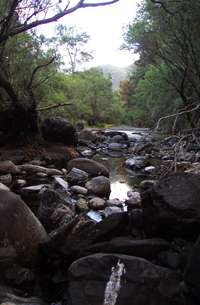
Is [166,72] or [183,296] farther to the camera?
[166,72]

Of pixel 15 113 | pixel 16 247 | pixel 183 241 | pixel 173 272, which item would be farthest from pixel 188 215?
pixel 15 113

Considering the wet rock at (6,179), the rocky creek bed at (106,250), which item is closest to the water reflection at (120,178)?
the rocky creek bed at (106,250)

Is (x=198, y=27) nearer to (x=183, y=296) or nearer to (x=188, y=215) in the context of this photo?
(x=188, y=215)

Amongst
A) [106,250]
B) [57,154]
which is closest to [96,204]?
[106,250]

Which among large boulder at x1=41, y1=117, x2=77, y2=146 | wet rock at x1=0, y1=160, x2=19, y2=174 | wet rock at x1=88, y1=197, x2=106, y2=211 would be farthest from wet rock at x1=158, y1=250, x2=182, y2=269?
large boulder at x1=41, y1=117, x2=77, y2=146

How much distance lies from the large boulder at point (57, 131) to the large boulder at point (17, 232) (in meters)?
10.9

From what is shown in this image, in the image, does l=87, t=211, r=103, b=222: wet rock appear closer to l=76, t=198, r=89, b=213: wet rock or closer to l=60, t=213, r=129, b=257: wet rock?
l=76, t=198, r=89, b=213: wet rock

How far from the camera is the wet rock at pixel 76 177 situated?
1018 cm

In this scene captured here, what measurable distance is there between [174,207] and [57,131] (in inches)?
463

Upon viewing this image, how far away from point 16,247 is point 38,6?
20.8ft

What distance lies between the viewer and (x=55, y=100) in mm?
21594

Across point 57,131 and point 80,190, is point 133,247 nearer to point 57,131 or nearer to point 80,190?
point 80,190

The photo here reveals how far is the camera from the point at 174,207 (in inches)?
201

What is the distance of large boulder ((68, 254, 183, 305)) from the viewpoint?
162 inches
